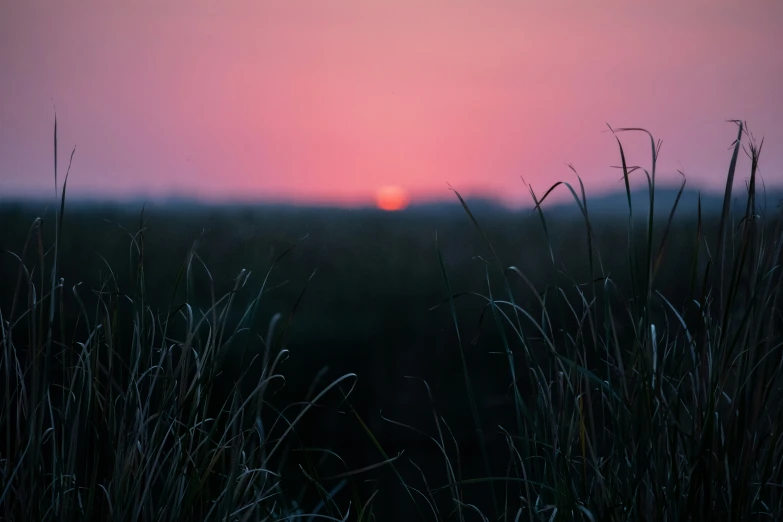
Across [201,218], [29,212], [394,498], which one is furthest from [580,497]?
[29,212]

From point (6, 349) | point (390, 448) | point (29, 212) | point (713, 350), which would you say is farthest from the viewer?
point (390, 448)

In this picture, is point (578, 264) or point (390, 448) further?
point (390, 448)

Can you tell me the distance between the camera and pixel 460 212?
1082 millimetres

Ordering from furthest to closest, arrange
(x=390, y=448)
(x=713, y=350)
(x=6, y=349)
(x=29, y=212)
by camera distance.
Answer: (x=390, y=448)
(x=29, y=212)
(x=6, y=349)
(x=713, y=350)

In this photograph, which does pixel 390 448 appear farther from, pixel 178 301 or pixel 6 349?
pixel 6 349

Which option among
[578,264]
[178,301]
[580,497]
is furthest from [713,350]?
[178,301]

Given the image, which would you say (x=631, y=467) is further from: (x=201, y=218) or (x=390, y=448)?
(x=201, y=218)

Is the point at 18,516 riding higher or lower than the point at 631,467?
lower

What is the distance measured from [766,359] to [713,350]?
0.07 m

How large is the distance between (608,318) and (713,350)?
0.11m

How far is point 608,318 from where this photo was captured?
65 cm

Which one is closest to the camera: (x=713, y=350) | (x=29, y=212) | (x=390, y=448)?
(x=713, y=350)

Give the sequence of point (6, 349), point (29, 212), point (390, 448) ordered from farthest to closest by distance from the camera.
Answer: point (390, 448) < point (29, 212) < point (6, 349)

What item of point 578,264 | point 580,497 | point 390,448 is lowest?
point 390,448
